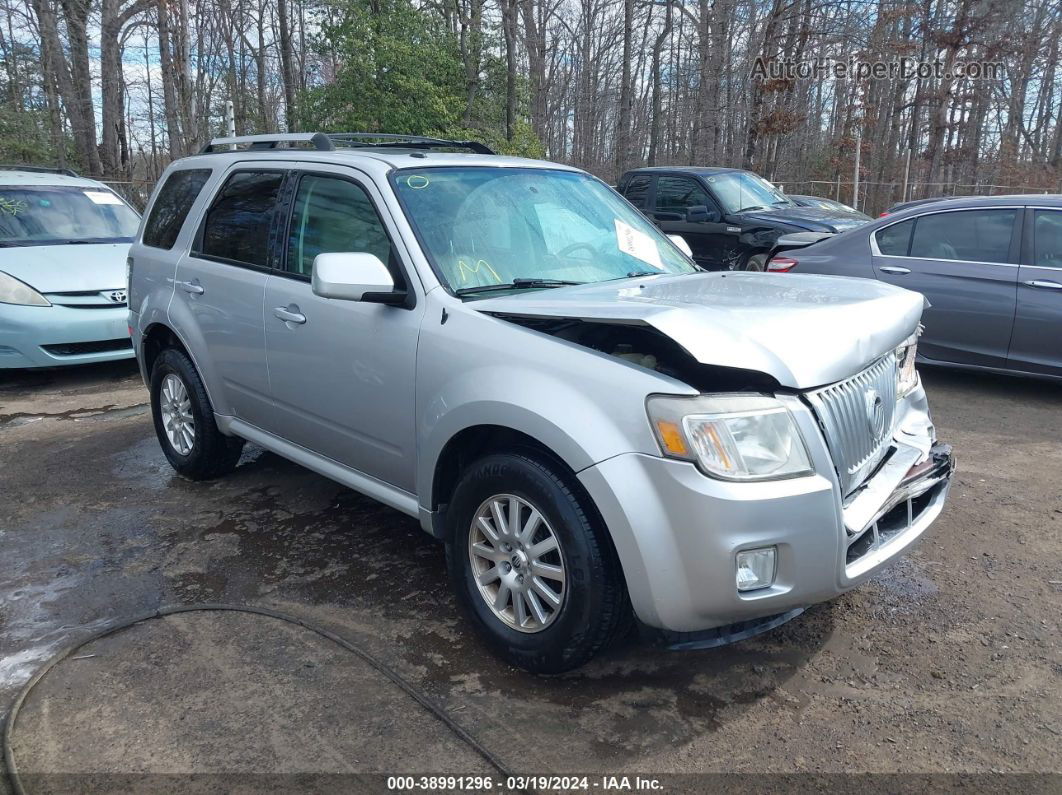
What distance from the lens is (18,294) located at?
7316mm

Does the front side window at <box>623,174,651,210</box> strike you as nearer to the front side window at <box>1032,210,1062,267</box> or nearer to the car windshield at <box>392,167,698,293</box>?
the front side window at <box>1032,210,1062,267</box>

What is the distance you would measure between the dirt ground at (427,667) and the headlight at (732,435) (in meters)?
0.89

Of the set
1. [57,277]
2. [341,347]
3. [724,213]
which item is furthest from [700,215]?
[341,347]

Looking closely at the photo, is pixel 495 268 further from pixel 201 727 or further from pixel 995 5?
pixel 995 5

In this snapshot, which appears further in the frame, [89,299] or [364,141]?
[89,299]

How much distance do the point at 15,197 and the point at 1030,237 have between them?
9.32 metres

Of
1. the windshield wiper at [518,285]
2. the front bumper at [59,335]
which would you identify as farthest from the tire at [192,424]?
the front bumper at [59,335]

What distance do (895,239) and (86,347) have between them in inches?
286

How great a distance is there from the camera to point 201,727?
9.09 ft

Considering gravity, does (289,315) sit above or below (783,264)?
below

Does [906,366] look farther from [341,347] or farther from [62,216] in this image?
[62,216]

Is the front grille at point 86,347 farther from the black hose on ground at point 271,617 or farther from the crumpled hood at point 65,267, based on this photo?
the black hose on ground at point 271,617

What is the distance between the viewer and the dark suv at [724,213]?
10.3 m

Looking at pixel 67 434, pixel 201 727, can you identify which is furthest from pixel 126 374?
pixel 201 727
